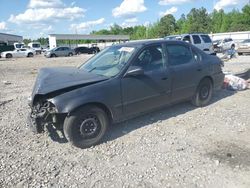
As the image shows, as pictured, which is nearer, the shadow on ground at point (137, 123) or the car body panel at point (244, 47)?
the shadow on ground at point (137, 123)

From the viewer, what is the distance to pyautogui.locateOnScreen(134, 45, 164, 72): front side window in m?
5.08

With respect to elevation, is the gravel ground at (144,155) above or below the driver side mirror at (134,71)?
below

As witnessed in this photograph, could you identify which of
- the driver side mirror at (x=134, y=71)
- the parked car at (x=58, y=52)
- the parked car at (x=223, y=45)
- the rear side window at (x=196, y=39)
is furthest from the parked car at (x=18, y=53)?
the driver side mirror at (x=134, y=71)

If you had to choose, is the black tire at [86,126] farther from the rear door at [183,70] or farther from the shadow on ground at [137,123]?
the rear door at [183,70]

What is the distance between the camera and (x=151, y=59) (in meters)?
5.28

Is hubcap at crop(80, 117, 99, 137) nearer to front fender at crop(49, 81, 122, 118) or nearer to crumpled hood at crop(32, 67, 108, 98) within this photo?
front fender at crop(49, 81, 122, 118)

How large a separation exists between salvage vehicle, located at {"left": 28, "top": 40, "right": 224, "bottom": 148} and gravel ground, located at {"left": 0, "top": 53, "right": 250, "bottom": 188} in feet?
1.17

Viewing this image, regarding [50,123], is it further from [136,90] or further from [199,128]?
[199,128]

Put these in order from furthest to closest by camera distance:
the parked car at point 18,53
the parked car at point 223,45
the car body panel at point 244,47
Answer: the parked car at point 18,53
the parked car at point 223,45
the car body panel at point 244,47

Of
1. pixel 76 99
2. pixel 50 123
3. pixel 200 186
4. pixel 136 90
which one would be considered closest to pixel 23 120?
pixel 50 123

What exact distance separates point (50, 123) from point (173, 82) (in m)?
2.63

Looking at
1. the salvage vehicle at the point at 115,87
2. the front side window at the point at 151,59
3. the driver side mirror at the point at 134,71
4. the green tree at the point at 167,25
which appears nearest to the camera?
the salvage vehicle at the point at 115,87

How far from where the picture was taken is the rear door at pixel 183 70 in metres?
5.61

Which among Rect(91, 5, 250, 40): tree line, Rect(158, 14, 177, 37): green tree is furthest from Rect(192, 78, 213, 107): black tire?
Rect(158, 14, 177, 37): green tree
